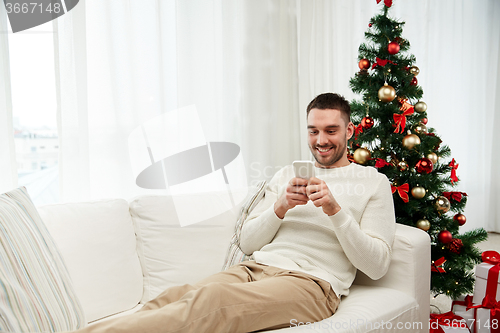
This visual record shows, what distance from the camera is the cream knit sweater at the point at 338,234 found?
55.4 inches

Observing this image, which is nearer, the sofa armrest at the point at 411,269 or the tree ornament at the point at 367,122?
the sofa armrest at the point at 411,269

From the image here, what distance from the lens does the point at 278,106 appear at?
2.71 m

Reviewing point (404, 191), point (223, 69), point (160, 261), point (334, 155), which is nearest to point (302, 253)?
point (334, 155)

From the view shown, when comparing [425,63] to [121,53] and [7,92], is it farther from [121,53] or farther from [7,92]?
[7,92]

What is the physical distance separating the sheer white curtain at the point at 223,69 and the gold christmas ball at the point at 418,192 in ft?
3.22

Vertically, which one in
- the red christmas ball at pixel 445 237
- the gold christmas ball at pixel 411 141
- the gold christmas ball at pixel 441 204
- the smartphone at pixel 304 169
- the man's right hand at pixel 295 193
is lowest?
the red christmas ball at pixel 445 237

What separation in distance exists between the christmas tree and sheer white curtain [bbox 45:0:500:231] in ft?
2.36

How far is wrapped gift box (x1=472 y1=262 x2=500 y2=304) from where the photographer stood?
5.73 feet

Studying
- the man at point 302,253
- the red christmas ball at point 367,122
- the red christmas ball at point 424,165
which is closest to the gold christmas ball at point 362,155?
the red christmas ball at point 367,122

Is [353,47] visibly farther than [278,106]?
Yes

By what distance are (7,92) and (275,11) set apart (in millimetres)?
1677

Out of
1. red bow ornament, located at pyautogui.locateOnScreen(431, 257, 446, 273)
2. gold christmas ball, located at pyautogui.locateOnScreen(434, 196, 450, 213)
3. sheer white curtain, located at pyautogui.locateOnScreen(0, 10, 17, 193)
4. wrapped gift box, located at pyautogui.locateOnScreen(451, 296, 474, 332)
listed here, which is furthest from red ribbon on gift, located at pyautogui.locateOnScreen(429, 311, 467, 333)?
sheer white curtain, located at pyautogui.locateOnScreen(0, 10, 17, 193)

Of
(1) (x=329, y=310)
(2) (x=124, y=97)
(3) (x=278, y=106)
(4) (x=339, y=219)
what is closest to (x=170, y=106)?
(2) (x=124, y=97)

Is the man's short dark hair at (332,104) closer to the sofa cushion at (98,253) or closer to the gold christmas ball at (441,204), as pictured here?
the gold christmas ball at (441,204)
